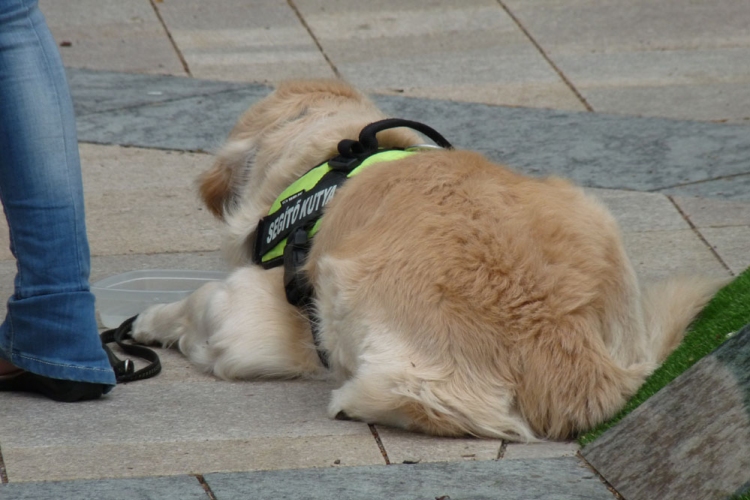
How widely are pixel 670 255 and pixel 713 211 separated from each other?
25.5 inches

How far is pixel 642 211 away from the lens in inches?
234

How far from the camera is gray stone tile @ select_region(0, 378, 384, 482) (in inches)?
129

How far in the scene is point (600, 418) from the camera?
357 centimetres

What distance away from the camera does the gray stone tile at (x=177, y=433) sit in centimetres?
327

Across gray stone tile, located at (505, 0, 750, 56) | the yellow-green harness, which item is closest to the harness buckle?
the yellow-green harness

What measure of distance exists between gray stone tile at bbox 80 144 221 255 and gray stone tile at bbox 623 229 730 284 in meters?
2.12

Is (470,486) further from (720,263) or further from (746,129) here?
(746,129)

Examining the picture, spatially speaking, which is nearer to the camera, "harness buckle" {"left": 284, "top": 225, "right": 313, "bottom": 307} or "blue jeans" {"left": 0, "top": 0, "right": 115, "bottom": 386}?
"blue jeans" {"left": 0, "top": 0, "right": 115, "bottom": 386}

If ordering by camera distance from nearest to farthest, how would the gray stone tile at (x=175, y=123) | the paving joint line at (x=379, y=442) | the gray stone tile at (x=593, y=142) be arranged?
the paving joint line at (x=379, y=442), the gray stone tile at (x=593, y=142), the gray stone tile at (x=175, y=123)

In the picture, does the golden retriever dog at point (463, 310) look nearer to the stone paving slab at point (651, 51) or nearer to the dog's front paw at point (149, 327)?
the dog's front paw at point (149, 327)

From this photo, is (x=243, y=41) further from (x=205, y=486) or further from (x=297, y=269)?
(x=205, y=486)

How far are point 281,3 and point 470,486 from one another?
23.9ft

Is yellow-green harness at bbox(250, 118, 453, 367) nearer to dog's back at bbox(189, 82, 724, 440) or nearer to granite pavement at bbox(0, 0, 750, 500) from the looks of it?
dog's back at bbox(189, 82, 724, 440)

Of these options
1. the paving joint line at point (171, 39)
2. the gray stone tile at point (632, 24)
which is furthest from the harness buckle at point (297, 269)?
the gray stone tile at point (632, 24)
